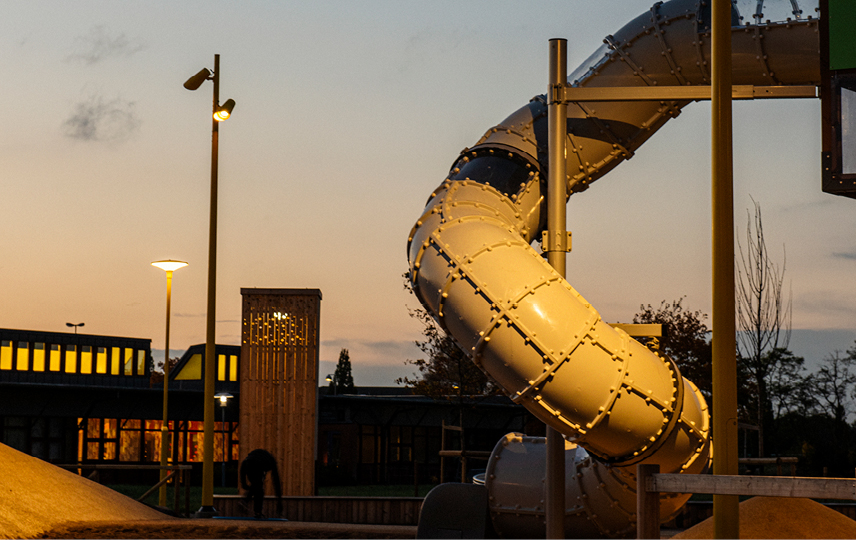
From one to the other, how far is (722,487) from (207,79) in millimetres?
14563

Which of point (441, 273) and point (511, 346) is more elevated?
point (441, 273)

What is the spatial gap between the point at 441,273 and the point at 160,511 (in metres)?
10.4

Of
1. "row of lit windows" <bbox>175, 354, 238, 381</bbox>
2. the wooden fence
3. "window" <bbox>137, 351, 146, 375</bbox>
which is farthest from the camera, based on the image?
"window" <bbox>137, 351, 146, 375</bbox>

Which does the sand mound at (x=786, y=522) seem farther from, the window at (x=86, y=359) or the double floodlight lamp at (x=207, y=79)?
the window at (x=86, y=359)

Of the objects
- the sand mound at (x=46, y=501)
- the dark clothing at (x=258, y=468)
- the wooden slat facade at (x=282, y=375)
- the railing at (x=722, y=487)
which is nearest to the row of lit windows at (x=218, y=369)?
the wooden slat facade at (x=282, y=375)

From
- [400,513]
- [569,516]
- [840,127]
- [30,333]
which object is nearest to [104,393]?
[30,333]

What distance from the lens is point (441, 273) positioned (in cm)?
903

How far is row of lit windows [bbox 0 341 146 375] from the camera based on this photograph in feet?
157

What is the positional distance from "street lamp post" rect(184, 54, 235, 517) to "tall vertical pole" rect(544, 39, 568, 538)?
8983mm

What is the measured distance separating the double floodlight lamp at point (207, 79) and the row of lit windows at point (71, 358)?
33.5m

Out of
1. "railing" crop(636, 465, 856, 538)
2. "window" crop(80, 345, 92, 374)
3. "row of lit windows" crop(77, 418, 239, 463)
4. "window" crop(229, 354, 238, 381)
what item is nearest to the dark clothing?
"railing" crop(636, 465, 856, 538)

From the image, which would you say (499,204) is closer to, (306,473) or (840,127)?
(840,127)

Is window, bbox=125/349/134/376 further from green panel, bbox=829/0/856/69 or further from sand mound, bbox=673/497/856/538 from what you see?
green panel, bbox=829/0/856/69

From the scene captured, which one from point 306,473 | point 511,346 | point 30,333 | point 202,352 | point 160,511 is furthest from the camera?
point 202,352
